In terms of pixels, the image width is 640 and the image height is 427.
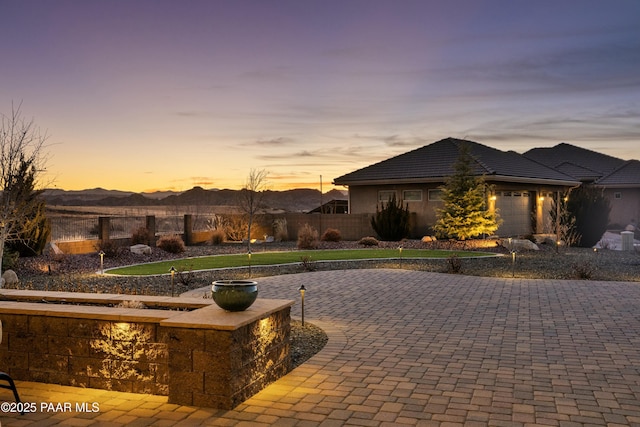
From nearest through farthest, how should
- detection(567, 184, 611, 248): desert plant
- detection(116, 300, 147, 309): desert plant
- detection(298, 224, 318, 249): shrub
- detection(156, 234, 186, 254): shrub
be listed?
detection(116, 300, 147, 309): desert plant, detection(156, 234, 186, 254): shrub, detection(298, 224, 318, 249): shrub, detection(567, 184, 611, 248): desert plant

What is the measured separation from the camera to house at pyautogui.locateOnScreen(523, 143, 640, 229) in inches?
1623

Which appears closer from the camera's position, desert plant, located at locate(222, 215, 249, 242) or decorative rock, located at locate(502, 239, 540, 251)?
decorative rock, located at locate(502, 239, 540, 251)

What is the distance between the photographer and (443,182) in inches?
1128

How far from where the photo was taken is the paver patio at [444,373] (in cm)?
495

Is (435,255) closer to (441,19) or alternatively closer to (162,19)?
(441,19)

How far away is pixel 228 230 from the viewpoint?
2917 centimetres

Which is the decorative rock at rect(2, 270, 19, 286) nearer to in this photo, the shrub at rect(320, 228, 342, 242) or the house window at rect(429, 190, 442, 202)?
the shrub at rect(320, 228, 342, 242)

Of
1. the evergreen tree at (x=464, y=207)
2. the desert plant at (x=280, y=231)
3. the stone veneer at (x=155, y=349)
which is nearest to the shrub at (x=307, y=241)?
the desert plant at (x=280, y=231)

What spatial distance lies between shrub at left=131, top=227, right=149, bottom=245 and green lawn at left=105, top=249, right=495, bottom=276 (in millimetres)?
4106

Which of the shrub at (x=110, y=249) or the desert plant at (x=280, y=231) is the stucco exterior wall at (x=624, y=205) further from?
the shrub at (x=110, y=249)

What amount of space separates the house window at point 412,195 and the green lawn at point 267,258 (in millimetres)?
6811

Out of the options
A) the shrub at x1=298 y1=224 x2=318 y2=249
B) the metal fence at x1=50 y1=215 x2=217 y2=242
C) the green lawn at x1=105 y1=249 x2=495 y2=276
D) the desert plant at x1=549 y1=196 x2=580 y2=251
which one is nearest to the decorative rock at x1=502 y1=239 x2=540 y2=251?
the desert plant at x1=549 y1=196 x2=580 y2=251

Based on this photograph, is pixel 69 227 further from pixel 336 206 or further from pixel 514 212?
pixel 514 212

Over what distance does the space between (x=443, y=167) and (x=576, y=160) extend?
25556 millimetres
